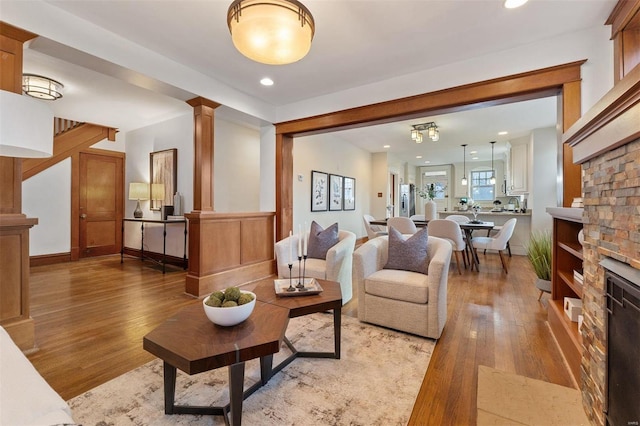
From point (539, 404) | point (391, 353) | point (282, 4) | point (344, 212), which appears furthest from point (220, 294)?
point (344, 212)

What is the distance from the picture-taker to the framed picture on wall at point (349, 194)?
691cm

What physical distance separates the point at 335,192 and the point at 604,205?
5.30 meters

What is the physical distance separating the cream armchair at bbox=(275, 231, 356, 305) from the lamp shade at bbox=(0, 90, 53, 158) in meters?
1.88

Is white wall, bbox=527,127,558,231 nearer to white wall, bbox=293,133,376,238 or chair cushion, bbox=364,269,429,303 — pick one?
white wall, bbox=293,133,376,238

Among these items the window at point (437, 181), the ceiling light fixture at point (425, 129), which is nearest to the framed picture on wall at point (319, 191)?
the ceiling light fixture at point (425, 129)

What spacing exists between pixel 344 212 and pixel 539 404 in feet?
18.3

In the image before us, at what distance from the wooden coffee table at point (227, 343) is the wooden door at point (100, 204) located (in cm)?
539

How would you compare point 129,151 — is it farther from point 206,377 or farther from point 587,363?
point 587,363

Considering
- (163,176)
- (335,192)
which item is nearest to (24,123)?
(163,176)

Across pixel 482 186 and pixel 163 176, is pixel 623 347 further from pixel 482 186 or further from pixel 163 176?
pixel 482 186

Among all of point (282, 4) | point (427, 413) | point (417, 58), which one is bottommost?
point (427, 413)

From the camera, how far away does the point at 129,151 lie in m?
5.92

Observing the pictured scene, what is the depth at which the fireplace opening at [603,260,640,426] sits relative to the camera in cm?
105

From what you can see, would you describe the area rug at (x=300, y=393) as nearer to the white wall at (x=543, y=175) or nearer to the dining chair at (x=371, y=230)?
the dining chair at (x=371, y=230)
